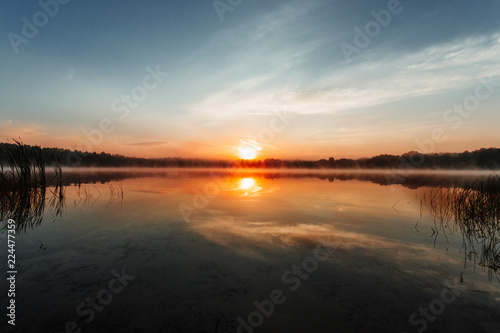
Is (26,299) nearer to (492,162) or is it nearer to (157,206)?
(157,206)

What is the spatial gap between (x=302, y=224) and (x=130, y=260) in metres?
6.95
